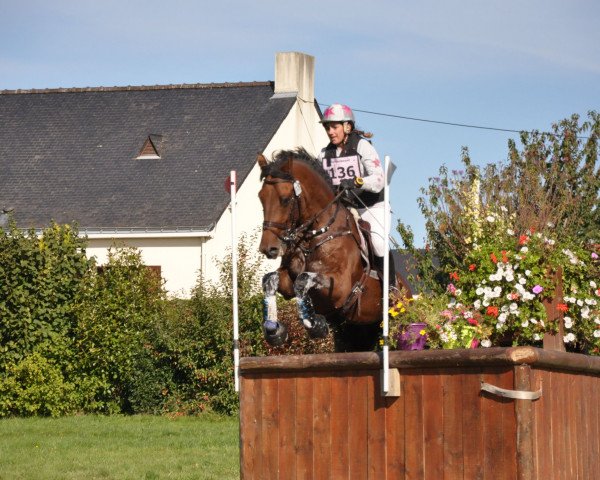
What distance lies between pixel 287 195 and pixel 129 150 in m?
19.1

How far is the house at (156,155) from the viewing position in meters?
23.7

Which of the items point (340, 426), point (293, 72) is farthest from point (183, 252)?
point (340, 426)

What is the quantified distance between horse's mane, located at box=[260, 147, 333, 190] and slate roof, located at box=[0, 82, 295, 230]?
14582mm

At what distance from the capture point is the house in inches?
934

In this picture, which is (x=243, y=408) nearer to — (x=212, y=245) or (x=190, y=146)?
(x=212, y=245)

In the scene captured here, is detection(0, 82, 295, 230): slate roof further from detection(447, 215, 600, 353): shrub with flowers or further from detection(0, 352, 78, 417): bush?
detection(447, 215, 600, 353): shrub with flowers

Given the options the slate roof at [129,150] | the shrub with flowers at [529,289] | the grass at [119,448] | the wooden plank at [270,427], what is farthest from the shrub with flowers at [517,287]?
the slate roof at [129,150]

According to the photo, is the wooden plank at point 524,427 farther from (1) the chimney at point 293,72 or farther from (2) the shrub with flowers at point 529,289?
(1) the chimney at point 293,72

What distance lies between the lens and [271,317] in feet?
27.1

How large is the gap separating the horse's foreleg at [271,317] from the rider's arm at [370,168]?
1105mm

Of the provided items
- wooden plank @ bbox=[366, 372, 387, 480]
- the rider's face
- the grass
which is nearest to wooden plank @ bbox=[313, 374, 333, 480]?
wooden plank @ bbox=[366, 372, 387, 480]

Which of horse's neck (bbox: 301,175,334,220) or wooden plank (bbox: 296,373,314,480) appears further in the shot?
horse's neck (bbox: 301,175,334,220)

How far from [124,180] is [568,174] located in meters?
14.3

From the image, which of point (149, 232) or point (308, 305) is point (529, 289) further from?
point (149, 232)
